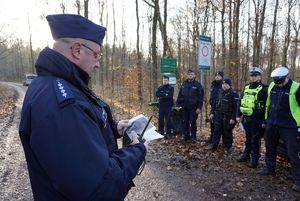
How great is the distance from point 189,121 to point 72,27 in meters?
8.46

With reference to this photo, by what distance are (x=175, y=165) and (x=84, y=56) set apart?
19.6 ft

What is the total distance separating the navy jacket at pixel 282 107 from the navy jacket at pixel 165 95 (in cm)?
464

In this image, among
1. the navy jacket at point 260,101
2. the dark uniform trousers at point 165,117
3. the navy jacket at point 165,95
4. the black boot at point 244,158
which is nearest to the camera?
the navy jacket at point 260,101

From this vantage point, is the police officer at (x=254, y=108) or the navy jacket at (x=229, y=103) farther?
the navy jacket at (x=229, y=103)

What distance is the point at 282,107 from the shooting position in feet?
19.9

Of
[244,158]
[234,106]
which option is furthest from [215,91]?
[244,158]

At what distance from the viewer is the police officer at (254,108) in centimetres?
702

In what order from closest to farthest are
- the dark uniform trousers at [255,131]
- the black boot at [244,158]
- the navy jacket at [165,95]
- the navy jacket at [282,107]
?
the navy jacket at [282,107], the dark uniform trousers at [255,131], the black boot at [244,158], the navy jacket at [165,95]

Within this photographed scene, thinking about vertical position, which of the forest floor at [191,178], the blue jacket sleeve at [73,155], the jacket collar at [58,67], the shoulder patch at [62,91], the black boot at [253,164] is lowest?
the forest floor at [191,178]

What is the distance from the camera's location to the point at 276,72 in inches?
237

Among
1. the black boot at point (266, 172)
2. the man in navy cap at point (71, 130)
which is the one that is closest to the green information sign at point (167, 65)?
the black boot at point (266, 172)

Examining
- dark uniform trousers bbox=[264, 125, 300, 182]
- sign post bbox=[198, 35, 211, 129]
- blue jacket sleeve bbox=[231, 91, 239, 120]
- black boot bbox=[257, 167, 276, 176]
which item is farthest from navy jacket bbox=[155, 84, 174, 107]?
black boot bbox=[257, 167, 276, 176]

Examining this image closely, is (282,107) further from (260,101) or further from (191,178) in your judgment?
(191,178)

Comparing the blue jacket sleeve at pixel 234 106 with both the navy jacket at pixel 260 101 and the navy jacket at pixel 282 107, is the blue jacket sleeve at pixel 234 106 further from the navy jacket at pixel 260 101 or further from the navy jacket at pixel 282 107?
the navy jacket at pixel 282 107
